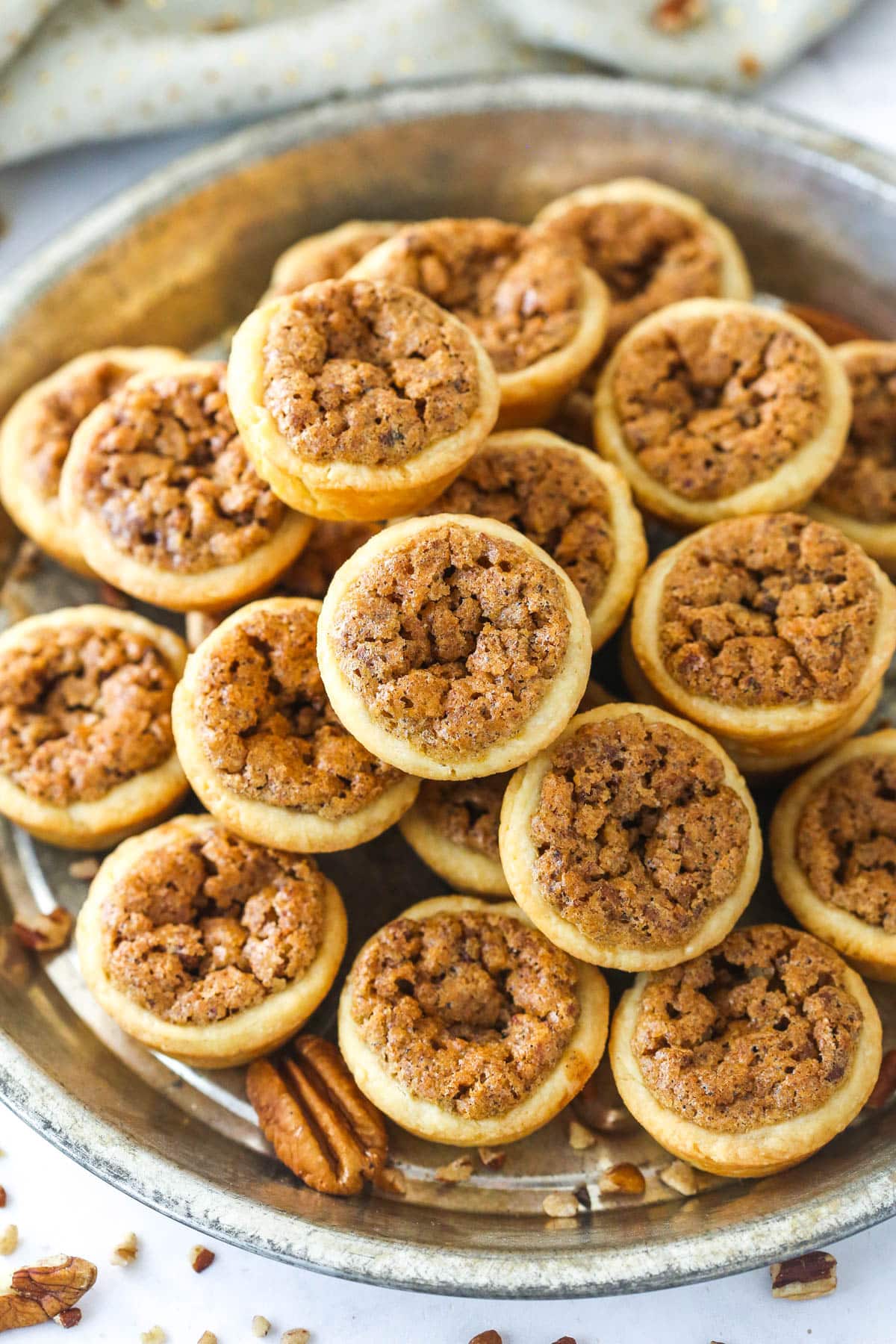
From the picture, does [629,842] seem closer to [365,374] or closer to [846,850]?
[846,850]

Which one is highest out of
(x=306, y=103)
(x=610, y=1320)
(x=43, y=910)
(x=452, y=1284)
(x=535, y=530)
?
(x=306, y=103)

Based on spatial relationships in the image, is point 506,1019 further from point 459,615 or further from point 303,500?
point 303,500

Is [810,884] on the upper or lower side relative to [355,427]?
lower

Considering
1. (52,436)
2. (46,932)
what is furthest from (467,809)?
(52,436)

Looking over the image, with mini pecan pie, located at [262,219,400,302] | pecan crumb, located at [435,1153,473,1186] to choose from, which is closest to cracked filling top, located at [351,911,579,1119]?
pecan crumb, located at [435,1153,473,1186]

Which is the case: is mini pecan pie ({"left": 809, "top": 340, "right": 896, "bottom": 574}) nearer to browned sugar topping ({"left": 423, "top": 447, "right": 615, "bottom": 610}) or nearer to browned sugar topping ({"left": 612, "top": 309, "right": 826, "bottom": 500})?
browned sugar topping ({"left": 612, "top": 309, "right": 826, "bottom": 500})

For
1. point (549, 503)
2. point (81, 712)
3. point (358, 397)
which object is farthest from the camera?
point (81, 712)

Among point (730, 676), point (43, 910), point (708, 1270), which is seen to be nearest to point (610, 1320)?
point (708, 1270)
